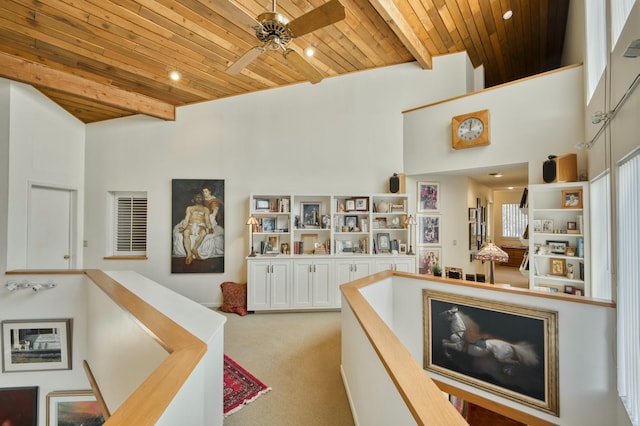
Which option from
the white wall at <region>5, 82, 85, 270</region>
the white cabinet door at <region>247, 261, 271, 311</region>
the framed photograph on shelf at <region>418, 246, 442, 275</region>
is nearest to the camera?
the white wall at <region>5, 82, 85, 270</region>

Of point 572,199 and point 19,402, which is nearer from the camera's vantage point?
point 19,402

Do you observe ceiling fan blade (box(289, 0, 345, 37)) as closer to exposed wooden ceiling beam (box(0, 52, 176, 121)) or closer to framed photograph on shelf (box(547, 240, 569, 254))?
exposed wooden ceiling beam (box(0, 52, 176, 121))

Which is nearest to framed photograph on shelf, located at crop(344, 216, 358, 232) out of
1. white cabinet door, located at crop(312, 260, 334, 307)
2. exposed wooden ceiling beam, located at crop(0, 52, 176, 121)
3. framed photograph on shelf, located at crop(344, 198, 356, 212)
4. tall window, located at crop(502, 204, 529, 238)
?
framed photograph on shelf, located at crop(344, 198, 356, 212)

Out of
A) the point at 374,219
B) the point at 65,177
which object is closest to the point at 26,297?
the point at 65,177

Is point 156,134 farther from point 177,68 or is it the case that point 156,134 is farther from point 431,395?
point 431,395

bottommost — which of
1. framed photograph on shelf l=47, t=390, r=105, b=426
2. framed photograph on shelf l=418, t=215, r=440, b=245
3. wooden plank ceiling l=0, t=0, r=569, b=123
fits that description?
framed photograph on shelf l=47, t=390, r=105, b=426

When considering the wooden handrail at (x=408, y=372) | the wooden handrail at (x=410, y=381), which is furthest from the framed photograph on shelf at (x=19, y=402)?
the wooden handrail at (x=410, y=381)

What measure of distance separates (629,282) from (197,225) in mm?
5137

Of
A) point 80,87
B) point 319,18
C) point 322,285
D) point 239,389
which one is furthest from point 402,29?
point 239,389

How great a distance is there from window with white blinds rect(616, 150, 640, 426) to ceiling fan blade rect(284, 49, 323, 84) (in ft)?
7.87

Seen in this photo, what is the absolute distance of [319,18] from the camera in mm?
1918

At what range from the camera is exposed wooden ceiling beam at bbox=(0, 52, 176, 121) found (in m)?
3.15

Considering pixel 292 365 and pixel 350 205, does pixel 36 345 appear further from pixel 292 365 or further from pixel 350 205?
pixel 350 205

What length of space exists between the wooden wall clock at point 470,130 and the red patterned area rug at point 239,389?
13.7ft
